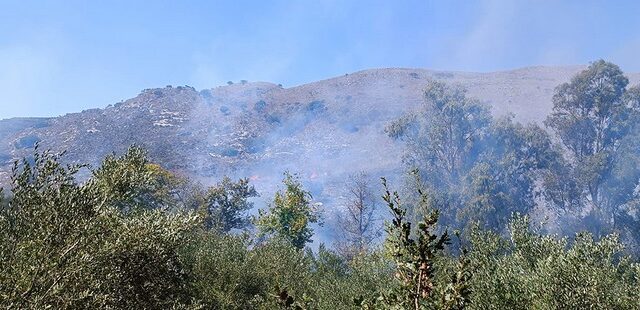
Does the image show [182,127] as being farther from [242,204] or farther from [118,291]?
[118,291]

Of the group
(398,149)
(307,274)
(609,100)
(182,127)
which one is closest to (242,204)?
(307,274)

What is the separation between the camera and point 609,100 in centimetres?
5928

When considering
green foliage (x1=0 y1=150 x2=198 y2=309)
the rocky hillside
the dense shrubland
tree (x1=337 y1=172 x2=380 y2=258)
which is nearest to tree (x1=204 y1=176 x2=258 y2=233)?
the dense shrubland

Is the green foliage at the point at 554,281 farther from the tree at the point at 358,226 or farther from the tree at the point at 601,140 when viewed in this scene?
the tree at the point at 601,140

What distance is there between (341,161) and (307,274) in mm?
129132

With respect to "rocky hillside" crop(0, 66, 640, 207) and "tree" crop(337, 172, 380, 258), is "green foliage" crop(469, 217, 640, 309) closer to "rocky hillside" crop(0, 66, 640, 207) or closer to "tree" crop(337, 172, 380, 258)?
"tree" crop(337, 172, 380, 258)

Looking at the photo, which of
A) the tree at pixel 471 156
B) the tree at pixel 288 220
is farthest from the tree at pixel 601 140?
the tree at pixel 288 220

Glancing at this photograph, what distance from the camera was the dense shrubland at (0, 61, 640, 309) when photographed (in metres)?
8.19

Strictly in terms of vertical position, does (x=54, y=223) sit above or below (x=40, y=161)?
below

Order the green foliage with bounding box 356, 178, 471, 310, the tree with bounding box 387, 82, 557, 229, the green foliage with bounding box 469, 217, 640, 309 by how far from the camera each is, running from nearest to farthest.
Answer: the green foliage with bounding box 356, 178, 471, 310 < the green foliage with bounding box 469, 217, 640, 309 < the tree with bounding box 387, 82, 557, 229

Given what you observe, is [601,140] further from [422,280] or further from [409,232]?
[422,280]

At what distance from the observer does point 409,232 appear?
4.35 meters

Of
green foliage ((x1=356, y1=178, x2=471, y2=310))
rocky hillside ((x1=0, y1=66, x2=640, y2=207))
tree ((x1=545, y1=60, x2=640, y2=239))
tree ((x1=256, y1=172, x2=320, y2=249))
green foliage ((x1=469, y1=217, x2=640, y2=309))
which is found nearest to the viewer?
green foliage ((x1=356, y1=178, x2=471, y2=310))

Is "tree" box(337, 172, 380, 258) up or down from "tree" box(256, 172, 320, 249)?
down
